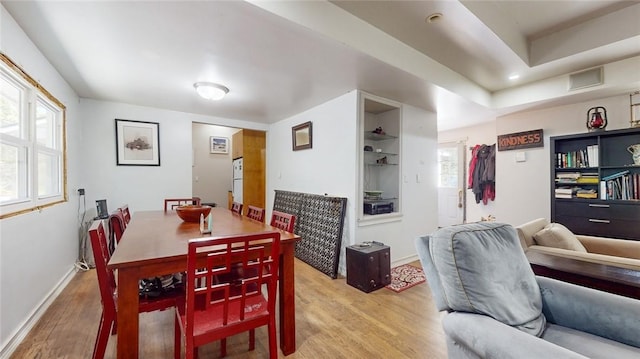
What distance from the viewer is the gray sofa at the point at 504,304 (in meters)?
1.04

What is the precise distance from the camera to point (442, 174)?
19.9 ft

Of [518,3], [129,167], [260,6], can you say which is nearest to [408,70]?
[518,3]

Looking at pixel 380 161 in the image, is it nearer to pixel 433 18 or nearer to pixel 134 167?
pixel 433 18

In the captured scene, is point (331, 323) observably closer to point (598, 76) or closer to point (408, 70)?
point (408, 70)

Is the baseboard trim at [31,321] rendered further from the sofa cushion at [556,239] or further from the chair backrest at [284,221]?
the sofa cushion at [556,239]

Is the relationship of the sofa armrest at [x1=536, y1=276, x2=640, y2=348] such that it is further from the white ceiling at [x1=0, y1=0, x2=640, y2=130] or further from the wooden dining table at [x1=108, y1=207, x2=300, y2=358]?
the white ceiling at [x1=0, y1=0, x2=640, y2=130]

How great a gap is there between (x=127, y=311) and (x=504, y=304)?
1740 millimetres

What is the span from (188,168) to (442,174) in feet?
17.3

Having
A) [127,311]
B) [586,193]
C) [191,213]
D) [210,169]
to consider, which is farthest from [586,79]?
[210,169]

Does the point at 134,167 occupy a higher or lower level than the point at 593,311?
higher

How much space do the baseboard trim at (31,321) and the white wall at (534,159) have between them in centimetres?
543

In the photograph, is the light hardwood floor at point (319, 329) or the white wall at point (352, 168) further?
the white wall at point (352, 168)

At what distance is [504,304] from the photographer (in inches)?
44.2

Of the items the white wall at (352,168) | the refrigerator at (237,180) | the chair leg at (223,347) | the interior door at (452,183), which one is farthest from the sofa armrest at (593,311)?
the refrigerator at (237,180)
